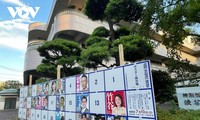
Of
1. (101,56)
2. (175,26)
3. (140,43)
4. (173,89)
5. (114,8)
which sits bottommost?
(173,89)

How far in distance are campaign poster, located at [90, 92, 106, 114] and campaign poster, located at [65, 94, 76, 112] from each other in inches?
19.8

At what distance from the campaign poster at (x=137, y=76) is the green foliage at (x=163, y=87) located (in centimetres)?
297

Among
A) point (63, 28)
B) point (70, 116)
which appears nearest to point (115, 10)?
point (70, 116)

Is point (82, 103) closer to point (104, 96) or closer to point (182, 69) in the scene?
point (104, 96)

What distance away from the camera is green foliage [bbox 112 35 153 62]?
15.4ft

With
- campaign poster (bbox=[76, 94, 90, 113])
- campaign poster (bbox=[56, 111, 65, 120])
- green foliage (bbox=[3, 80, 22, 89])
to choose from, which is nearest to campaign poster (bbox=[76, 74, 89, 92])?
campaign poster (bbox=[76, 94, 90, 113])

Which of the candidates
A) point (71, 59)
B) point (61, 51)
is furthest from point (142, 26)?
point (61, 51)

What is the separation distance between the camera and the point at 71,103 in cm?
329

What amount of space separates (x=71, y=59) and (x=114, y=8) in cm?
364

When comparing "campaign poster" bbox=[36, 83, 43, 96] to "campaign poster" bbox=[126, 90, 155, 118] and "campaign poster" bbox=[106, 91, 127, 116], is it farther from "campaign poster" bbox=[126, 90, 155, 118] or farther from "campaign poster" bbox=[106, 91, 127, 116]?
"campaign poster" bbox=[126, 90, 155, 118]

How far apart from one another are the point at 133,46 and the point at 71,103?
2.29 metres

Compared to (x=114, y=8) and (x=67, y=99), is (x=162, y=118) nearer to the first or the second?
(x=67, y=99)

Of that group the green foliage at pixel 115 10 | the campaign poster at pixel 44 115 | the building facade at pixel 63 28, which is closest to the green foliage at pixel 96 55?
the green foliage at pixel 115 10

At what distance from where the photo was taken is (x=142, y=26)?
A: 5.17 metres
